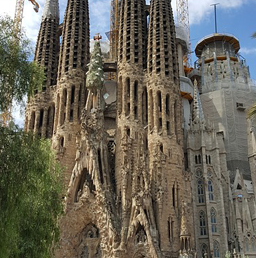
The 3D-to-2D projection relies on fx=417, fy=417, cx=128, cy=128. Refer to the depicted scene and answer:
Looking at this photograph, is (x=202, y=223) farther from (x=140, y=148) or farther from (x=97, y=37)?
(x=97, y=37)

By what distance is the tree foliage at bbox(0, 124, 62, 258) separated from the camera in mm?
12180

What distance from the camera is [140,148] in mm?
29141

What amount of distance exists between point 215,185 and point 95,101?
35.7ft

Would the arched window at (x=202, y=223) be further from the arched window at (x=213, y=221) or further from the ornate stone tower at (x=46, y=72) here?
the ornate stone tower at (x=46, y=72)

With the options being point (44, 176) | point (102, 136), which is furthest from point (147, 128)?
point (44, 176)

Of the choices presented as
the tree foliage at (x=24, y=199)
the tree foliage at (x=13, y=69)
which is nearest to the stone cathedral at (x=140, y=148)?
the tree foliage at (x=24, y=199)

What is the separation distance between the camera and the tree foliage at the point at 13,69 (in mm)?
12828

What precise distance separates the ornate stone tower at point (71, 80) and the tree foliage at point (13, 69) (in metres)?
16.7

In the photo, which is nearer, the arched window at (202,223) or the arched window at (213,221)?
the arched window at (213,221)

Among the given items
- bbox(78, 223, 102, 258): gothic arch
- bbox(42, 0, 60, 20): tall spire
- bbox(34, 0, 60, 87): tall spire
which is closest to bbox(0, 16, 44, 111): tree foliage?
bbox(78, 223, 102, 258): gothic arch

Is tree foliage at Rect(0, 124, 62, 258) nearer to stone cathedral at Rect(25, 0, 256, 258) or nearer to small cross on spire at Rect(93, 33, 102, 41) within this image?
stone cathedral at Rect(25, 0, 256, 258)

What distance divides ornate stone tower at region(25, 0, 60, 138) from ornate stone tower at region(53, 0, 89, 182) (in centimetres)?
146

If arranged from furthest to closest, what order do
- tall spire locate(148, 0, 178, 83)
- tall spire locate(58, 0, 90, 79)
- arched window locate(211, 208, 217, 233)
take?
tall spire locate(58, 0, 90, 79) → tall spire locate(148, 0, 178, 83) → arched window locate(211, 208, 217, 233)


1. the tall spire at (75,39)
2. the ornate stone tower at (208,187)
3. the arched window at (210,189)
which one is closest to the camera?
the ornate stone tower at (208,187)
